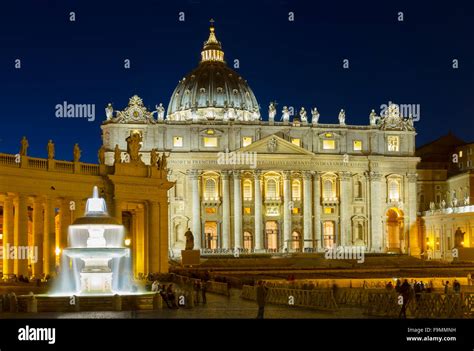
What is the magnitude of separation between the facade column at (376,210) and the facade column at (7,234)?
3332 inches

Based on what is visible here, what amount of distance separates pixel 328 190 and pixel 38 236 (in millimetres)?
81839

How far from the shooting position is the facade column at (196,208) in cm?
12494

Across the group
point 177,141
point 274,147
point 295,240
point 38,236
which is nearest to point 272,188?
point 274,147

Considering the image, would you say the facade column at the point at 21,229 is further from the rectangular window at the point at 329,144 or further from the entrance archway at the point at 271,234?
the rectangular window at the point at 329,144

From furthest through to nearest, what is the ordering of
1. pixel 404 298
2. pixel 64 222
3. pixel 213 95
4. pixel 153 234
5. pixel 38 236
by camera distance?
pixel 213 95
pixel 153 234
pixel 64 222
pixel 38 236
pixel 404 298

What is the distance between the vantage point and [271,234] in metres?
130

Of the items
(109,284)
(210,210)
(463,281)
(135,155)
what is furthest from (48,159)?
(210,210)

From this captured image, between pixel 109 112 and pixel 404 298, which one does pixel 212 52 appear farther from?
pixel 404 298

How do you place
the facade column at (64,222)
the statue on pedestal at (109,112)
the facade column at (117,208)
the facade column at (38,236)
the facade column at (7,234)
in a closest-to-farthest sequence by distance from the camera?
the facade column at (7,234) → the facade column at (38,236) → the facade column at (64,222) → the facade column at (117,208) → the statue on pedestal at (109,112)

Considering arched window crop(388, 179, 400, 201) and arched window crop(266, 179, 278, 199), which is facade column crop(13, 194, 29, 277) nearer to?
arched window crop(266, 179, 278, 199)

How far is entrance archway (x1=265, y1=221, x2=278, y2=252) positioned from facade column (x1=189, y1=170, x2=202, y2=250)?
1026 centimetres

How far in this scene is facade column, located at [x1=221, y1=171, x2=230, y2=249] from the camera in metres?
126

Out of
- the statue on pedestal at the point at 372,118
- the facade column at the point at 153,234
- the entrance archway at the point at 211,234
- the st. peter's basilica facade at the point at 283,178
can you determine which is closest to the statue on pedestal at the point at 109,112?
the st. peter's basilica facade at the point at 283,178
